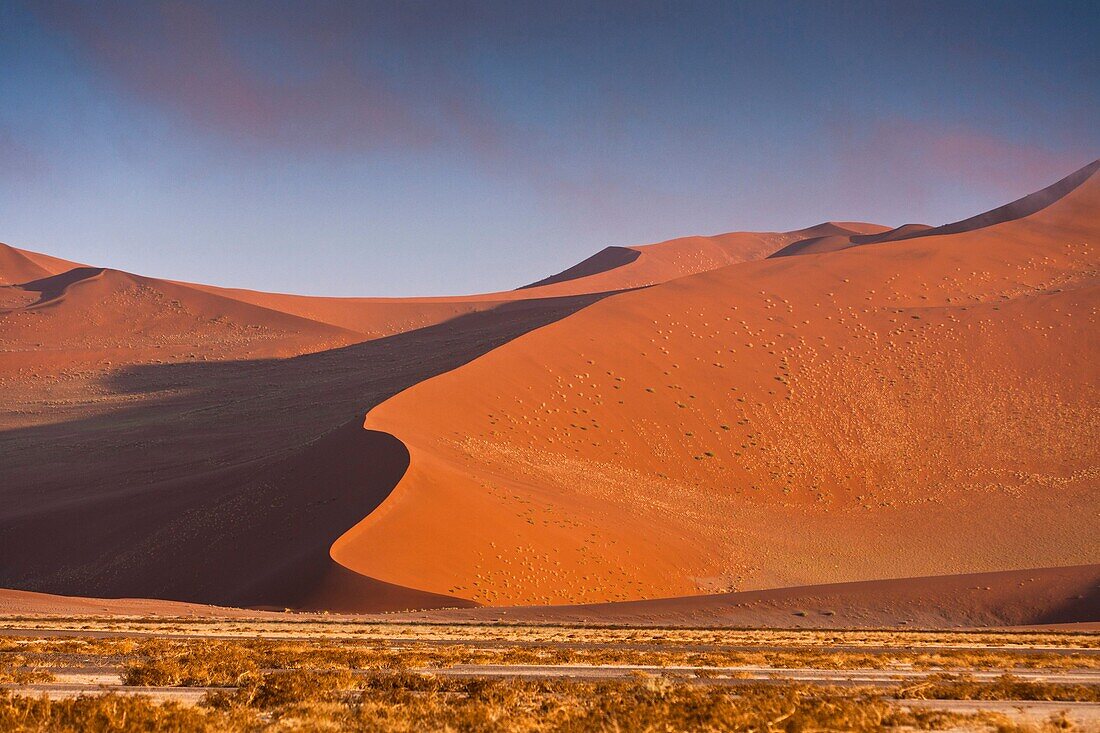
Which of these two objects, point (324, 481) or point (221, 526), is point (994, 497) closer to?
point (324, 481)

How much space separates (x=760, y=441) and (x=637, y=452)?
6.65 metres

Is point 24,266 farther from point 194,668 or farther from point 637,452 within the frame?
point 194,668

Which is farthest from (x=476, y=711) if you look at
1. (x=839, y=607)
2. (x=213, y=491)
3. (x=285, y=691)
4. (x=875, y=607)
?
(x=213, y=491)

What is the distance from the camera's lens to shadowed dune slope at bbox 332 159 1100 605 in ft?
112

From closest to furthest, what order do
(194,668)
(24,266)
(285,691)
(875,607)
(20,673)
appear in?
1. (285,691)
2. (20,673)
3. (194,668)
4. (875,607)
5. (24,266)

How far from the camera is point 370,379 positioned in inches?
3044

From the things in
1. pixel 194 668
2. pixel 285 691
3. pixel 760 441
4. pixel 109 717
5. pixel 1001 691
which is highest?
pixel 109 717

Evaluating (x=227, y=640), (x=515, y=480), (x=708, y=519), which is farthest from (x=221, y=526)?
(x=227, y=640)

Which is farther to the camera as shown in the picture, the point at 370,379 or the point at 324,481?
the point at 370,379

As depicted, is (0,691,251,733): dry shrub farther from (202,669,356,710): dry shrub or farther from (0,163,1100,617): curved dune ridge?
(0,163,1100,617): curved dune ridge

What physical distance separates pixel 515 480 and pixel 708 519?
8.15 metres

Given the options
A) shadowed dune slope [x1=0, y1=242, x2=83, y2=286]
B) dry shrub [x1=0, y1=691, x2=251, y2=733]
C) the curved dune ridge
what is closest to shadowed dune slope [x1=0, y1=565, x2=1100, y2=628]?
the curved dune ridge

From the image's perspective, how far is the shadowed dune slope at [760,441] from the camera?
34125 millimetres

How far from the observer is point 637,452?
45.6 m
